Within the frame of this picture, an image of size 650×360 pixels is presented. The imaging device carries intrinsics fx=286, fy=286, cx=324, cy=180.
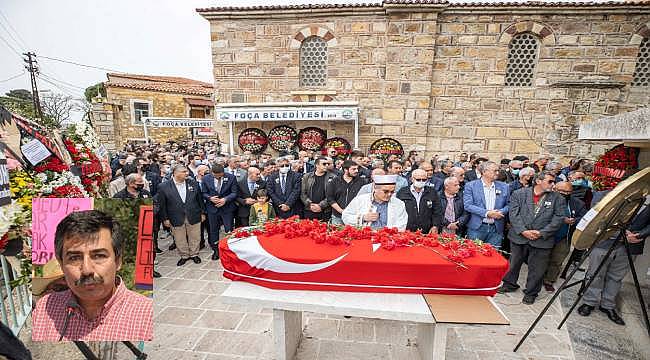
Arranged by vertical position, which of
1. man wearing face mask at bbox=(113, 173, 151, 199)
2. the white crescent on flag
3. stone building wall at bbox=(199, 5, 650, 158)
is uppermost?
stone building wall at bbox=(199, 5, 650, 158)

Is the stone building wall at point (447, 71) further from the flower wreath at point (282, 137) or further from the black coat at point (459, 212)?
the black coat at point (459, 212)

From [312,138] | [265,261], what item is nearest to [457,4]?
[312,138]

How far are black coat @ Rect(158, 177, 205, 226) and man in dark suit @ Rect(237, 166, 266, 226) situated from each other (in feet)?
2.80

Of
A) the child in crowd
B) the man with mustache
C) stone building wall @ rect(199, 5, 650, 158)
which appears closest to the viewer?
the man with mustache

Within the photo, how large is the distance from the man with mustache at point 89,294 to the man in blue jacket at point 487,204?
14.5 ft

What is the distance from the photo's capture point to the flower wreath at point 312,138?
410 inches

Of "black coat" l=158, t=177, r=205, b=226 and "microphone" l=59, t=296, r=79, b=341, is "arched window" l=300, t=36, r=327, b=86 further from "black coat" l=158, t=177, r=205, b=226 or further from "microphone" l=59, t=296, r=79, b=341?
"microphone" l=59, t=296, r=79, b=341

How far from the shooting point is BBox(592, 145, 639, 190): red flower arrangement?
13.2 feet

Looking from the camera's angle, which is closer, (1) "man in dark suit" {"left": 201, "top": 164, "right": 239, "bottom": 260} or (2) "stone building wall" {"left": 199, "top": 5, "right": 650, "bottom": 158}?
(1) "man in dark suit" {"left": 201, "top": 164, "right": 239, "bottom": 260}

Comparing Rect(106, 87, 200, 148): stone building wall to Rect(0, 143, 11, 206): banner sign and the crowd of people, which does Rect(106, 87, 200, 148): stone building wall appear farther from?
Rect(0, 143, 11, 206): banner sign

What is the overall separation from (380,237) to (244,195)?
3.64 meters

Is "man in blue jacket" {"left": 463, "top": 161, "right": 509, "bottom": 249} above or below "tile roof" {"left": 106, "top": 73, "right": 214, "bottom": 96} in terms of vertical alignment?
below

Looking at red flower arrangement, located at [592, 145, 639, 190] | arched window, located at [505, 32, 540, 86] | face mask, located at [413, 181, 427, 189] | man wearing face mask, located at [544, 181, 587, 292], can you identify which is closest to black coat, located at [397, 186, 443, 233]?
face mask, located at [413, 181, 427, 189]

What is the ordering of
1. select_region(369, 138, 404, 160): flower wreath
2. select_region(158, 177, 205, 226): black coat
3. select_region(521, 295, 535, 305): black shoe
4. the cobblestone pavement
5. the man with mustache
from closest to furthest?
the man with mustache, the cobblestone pavement, select_region(521, 295, 535, 305): black shoe, select_region(158, 177, 205, 226): black coat, select_region(369, 138, 404, 160): flower wreath
